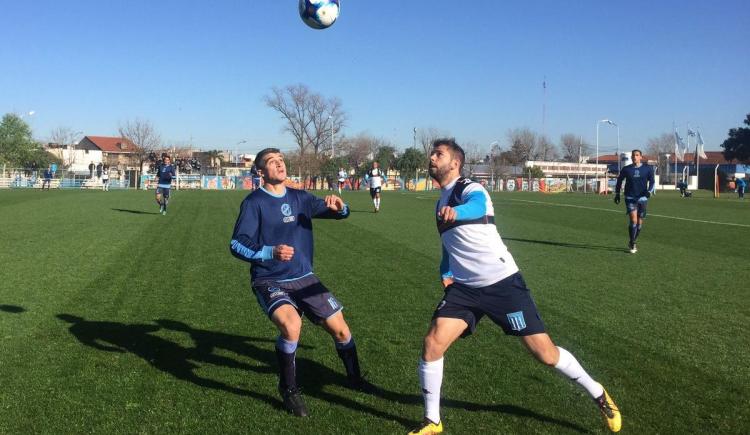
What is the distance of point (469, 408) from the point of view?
15.0 feet

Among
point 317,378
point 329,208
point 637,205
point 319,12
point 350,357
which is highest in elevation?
point 319,12

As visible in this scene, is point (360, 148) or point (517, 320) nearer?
point (517, 320)

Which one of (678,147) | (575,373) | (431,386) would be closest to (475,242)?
(431,386)

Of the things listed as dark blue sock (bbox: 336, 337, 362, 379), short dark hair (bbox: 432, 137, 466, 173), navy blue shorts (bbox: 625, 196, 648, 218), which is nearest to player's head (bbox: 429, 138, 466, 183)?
short dark hair (bbox: 432, 137, 466, 173)

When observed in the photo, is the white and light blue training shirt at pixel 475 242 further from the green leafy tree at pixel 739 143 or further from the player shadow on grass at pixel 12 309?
the green leafy tree at pixel 739 143

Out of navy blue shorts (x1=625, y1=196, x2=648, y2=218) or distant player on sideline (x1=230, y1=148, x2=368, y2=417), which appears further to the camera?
navy blue shorts (x1=625, y1=196, x2=648, y2=218)

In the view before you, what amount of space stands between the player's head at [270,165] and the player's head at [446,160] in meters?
1.15

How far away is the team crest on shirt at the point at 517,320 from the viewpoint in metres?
4.11

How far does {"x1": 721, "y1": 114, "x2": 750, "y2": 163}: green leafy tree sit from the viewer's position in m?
77.6

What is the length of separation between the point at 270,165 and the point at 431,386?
1959mm

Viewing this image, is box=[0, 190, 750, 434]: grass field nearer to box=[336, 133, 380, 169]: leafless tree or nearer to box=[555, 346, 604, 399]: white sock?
box=[555, 346, 604, 399]: white sock

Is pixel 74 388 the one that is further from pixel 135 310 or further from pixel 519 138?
pixel 519 138

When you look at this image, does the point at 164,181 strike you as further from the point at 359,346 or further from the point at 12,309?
the point at 359,346

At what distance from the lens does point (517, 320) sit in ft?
13.5
